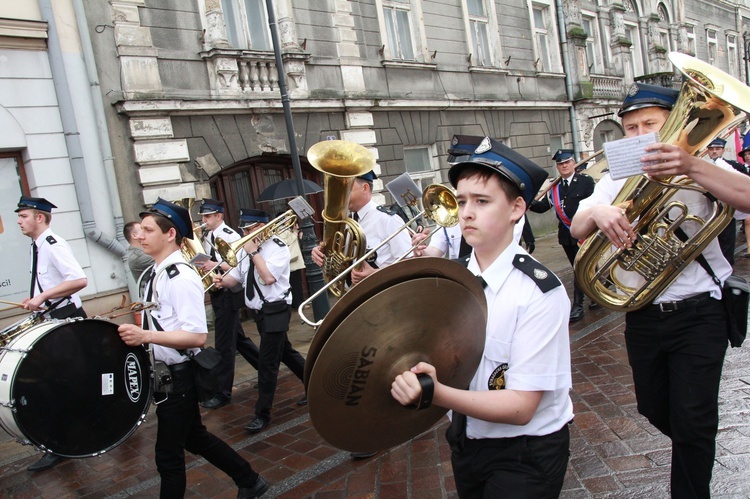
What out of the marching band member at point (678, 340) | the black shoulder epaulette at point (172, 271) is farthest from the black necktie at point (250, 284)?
the marching band member at point (678, 340)

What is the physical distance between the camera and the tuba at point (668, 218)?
2.27m

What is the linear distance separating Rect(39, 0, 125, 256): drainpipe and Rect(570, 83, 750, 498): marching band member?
749cm

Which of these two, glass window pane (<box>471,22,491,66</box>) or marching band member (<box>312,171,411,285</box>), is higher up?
glass window pane (<box>471,22,491,66</box>)

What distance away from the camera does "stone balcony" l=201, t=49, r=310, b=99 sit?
376 inches

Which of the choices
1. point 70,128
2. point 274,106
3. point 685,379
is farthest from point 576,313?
point 70,128

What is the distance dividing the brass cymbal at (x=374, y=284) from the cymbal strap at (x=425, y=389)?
28cm

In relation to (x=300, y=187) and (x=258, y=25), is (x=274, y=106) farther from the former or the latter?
(x=300, y=187)

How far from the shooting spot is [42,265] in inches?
202

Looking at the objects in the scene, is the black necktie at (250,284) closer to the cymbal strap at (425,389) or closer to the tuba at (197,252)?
the tuba at (197,252)

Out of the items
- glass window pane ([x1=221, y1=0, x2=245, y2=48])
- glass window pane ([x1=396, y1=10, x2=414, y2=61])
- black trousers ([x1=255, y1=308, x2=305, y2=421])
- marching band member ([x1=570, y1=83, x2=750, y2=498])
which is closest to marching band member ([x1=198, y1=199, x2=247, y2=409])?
black trousers ([x1=255, y1=308, x2=305, y2=421])

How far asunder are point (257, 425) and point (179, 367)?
1791 millimetres

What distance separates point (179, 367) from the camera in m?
3.25

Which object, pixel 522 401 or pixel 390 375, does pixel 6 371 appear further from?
pixel 522 401

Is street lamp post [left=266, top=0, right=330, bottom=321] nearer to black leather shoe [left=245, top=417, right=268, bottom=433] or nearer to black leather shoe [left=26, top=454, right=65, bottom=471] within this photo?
black leather shoe [left=245, top=417, right=268, bottom=433]
